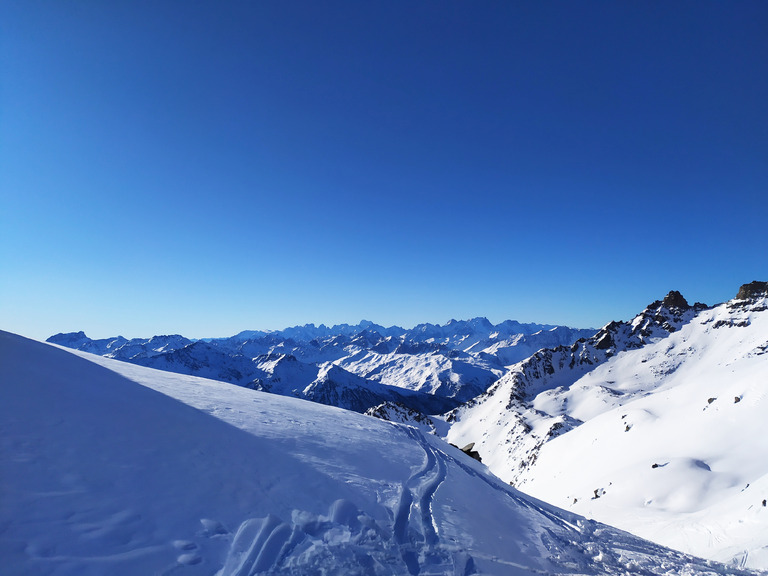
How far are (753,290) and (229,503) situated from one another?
243 meters

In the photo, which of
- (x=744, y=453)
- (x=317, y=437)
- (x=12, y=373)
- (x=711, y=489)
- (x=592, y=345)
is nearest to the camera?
(x=12, y=373)

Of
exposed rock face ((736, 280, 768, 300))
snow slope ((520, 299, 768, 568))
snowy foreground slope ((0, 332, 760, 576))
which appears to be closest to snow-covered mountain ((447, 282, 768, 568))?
snow slope ((520, 299, 768, 568))

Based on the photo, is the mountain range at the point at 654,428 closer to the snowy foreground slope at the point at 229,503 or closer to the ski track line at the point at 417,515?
the snowy foreground slope at the point at 229,503

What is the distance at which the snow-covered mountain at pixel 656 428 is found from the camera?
18.5 metres

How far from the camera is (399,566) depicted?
6438 millimetres

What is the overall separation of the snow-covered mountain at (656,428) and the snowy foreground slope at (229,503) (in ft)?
24.3

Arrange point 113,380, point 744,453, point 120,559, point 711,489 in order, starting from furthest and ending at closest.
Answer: point 744,453 → point 711,489 → point 113,380 → point 120,559

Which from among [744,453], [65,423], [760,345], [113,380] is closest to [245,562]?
[65,423]

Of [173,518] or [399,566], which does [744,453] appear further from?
[173,518]

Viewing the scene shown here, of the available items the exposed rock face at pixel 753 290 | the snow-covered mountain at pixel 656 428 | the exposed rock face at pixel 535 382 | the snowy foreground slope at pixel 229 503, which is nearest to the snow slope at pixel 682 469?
the snow-covered mountain at pixel 656 428

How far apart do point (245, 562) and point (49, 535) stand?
121 inches

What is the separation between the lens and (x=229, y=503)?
7059mm

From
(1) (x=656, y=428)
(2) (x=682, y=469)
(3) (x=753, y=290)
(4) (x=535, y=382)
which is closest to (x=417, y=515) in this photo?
(2) (x=682, y=469)

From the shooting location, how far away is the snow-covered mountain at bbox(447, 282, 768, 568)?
18.5m
